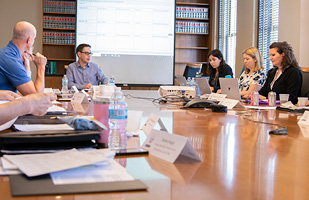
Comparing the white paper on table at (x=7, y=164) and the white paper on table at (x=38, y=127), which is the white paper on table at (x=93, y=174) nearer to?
the white paper on table at (x=7, y=164)

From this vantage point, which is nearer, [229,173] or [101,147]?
[229,173]

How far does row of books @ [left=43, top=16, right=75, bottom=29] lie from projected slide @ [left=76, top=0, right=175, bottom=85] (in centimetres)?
36

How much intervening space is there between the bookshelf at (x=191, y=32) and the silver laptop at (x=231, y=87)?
5.22m

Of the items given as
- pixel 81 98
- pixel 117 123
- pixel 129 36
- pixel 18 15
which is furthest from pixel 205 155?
pixel 18 15

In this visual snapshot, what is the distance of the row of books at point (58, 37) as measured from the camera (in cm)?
845

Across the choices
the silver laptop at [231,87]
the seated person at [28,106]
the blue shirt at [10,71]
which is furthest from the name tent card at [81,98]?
the seated person at [28,106]

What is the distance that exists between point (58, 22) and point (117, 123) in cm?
759

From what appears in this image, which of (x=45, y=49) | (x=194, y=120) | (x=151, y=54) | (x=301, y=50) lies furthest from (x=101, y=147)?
(x=45, y=49)

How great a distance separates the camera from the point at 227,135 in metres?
1.52

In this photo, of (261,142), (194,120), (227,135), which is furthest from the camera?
(194,120)

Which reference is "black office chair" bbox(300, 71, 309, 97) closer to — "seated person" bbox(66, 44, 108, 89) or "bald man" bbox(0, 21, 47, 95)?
"bald man" bbox(0, 21, 47, 95)

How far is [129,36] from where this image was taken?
8305mm

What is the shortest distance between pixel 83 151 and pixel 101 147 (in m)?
0.15

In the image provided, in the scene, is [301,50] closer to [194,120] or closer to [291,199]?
[194,120]
